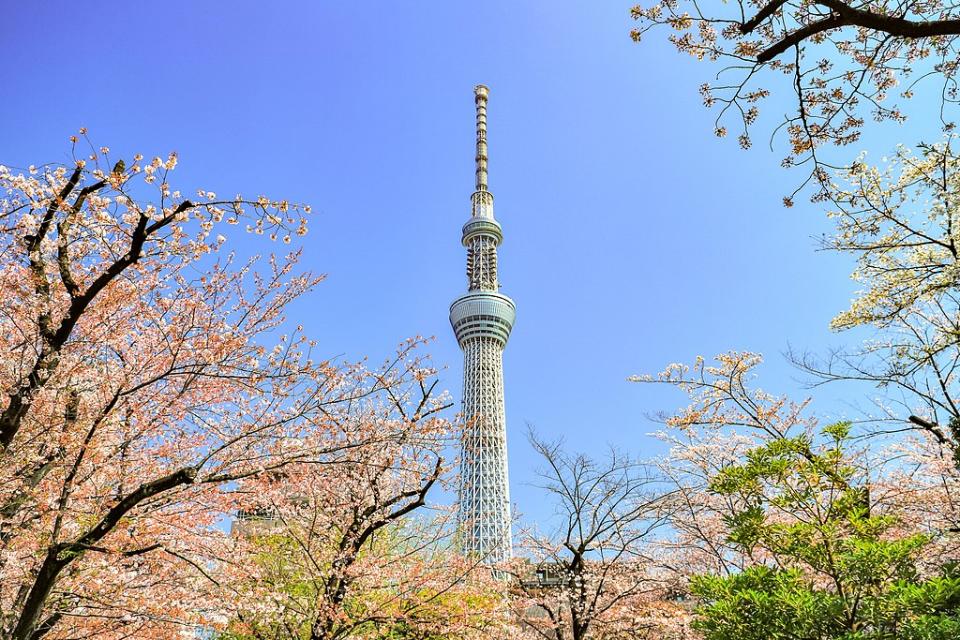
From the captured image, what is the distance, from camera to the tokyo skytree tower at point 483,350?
141ft

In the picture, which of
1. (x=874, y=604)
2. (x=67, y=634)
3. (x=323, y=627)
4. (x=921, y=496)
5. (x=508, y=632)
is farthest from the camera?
(x=508, y=632)

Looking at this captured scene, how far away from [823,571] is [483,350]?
44141 millimetres

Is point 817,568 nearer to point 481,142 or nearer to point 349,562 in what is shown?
point 349,562

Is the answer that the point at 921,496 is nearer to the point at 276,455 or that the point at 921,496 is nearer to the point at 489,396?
the point at 276,455

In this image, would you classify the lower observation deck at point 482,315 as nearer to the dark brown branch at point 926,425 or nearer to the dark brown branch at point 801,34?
the dark brown branch at point 926,425

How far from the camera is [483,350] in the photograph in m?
49.2

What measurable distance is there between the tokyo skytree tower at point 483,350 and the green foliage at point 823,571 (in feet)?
113

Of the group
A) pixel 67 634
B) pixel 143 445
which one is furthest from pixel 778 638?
pixel 67 634

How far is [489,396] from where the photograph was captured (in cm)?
4691

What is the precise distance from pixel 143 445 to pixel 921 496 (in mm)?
10031

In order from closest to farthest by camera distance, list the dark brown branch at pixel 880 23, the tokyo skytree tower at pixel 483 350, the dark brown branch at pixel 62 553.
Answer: the dark brown branch at pixel 880 23, the dark brown branch at pixel 62 553, the tokyo skytree tower at pixel 483 350

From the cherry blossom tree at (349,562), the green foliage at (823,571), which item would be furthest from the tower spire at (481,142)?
the green foliage at (823,571)

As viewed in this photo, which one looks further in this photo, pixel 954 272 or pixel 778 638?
pixel 954 272

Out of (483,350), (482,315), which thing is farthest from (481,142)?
(483,350)
